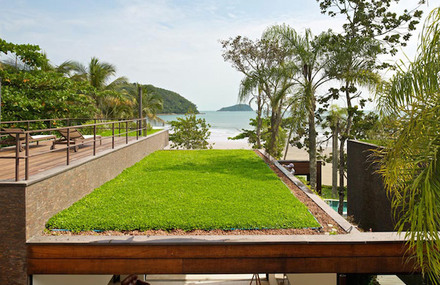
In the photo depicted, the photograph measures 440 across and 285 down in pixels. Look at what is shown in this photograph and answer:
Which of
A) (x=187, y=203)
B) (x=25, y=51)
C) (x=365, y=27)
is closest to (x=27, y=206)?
(x=187, y=203)

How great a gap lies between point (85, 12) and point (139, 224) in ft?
62.5

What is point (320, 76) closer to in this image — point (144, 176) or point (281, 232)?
point (144, 176)

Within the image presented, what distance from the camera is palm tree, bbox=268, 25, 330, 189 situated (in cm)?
1231

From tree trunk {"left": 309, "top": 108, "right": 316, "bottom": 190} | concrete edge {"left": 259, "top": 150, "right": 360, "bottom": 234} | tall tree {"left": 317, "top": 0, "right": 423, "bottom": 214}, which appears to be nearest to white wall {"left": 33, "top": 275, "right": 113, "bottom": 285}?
concrete edge {"left": 259, "top": 150, "right": 360, "bottom": 234}

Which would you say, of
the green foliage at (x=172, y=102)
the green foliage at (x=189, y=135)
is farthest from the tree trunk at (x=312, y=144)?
the green foliage at (x=172, y=102)

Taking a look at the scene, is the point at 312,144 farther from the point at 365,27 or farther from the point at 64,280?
the point at 64,280

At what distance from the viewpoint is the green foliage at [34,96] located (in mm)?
11336

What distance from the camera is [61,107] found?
500 inches

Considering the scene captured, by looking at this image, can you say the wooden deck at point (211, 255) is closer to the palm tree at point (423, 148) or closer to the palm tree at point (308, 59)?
the palm tree at point (423, 148)

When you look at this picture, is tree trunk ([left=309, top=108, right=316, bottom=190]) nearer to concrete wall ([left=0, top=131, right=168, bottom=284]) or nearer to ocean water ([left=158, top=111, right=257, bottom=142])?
concrete wall ([left=0, top=131, right=168, bottom=284])

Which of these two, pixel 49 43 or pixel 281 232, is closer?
pixel 281 232

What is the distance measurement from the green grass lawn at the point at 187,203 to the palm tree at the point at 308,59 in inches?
142

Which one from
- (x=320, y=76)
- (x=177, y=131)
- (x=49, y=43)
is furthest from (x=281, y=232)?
(x=49, y=43)

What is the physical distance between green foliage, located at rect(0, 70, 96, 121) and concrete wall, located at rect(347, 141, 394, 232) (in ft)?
35.1
